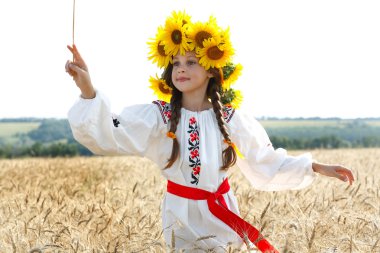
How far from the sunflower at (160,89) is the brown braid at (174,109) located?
1.6 inches

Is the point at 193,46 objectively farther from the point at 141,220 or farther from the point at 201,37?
the point at 141,220

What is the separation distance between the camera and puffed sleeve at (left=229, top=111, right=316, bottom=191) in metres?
3.54

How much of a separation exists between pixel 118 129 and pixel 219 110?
1.90 ft

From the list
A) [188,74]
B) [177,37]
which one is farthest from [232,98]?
A: [177,37]

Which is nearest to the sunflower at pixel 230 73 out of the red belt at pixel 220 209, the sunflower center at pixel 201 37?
the sunflower center at pixel 201 37

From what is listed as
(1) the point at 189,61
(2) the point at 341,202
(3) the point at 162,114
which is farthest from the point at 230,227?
(2) the point at 341,202

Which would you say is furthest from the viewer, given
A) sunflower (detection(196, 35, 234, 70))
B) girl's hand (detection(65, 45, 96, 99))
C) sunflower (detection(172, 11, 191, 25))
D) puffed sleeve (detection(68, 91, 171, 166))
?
sunflower (detection(172, 11, 191, 25))

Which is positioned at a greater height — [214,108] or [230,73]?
[230,73]

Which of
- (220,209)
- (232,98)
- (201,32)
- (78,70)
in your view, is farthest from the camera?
(232,98)

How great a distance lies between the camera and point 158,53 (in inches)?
139

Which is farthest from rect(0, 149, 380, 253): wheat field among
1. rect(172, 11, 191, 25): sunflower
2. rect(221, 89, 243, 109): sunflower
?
rect(172, 11, 191, 25): sunflower

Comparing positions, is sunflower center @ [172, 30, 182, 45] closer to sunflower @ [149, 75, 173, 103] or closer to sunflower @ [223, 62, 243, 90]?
sunflower @ [149, 75, 173, 103]

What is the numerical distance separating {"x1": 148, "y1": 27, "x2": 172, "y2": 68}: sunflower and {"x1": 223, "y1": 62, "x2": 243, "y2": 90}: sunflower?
0.37m

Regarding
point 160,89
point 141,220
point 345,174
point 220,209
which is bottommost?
point 141,220
